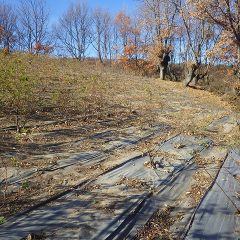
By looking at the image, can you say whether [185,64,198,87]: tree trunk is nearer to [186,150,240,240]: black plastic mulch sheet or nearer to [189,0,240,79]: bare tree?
[189,0,240,79]: bare tree

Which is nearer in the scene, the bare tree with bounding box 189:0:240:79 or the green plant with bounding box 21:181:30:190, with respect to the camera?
the green plant with bounding box 21:181:30:190

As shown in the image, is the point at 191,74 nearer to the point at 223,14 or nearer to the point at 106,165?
the point at 223,14

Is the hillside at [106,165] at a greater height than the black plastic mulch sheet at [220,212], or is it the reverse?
the hillside at [106,165]

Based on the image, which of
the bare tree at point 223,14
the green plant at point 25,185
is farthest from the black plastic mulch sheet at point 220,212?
the bare tree at point 223,14

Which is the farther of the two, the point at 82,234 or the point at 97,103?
the point at 97,103

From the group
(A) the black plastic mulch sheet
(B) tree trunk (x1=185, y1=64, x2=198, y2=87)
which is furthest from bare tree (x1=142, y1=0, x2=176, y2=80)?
(A) the black plastic mulch sheet

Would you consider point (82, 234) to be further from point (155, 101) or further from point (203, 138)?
point (155, 101)

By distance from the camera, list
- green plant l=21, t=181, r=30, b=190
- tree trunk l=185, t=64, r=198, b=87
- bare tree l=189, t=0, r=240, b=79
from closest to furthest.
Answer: green plant l=21, t=181, r=30, b=190, bare tree l=189, t=0, r=240, b=79, tree trunk l=185, t=64, r=198, b=87

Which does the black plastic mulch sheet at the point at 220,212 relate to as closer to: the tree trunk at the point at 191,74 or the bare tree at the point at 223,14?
the bare tree at the point at 223,14

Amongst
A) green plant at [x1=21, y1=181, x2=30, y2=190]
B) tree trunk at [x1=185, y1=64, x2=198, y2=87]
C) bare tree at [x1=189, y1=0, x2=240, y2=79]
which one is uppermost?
bare tree at [x1=189, y1=0, x2=240, y2=79]

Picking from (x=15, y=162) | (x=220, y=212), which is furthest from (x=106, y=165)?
(x=220, y=212)

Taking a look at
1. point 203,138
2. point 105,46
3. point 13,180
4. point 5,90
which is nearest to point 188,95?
point 203,138

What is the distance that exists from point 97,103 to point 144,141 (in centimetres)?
335

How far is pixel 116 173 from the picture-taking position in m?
5.33
